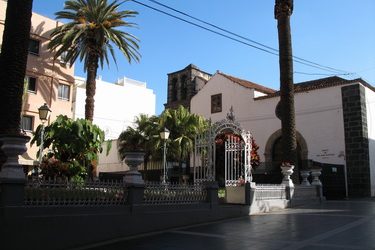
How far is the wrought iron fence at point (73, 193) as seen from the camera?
9078mm

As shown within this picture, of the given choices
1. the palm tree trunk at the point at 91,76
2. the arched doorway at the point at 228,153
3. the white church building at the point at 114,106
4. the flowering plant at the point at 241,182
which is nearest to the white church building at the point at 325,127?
the arched doorway at the point at 228,153

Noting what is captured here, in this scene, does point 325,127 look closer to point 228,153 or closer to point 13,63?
point 228,153

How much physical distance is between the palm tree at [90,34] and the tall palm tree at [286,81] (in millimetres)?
10759

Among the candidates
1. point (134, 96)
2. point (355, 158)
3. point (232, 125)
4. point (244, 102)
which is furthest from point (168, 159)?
point (134, 96)

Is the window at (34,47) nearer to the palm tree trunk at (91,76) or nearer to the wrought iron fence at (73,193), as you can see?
the palm tree trunk at (91,76)

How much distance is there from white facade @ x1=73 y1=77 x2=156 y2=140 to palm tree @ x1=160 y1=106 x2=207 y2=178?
14.7m

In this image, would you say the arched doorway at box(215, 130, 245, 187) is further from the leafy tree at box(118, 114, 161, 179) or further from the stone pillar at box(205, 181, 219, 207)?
the leafy tree at box(118, 114, 161, 179)

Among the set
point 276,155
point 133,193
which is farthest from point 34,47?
point 133,193

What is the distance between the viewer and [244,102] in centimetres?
3309

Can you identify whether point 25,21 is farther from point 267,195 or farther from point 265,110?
point 265,110

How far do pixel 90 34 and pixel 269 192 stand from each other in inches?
604

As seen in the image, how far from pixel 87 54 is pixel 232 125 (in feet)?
44.6

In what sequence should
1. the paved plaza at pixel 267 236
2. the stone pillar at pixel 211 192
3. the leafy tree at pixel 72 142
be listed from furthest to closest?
the leafy tree at pixel 72 142, the stone pillar at pixel 211 192, the paved plaza at pixel 267 236

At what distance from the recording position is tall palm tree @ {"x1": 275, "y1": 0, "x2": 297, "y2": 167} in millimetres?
18844
